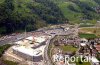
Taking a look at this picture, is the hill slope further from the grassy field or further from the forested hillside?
the grassy field

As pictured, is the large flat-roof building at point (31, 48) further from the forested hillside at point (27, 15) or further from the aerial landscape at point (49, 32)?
the forested hillside at point (27, 15)

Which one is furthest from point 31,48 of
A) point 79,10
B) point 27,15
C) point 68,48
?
point 79,10

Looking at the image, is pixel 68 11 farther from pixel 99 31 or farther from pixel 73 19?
pixel 99 31

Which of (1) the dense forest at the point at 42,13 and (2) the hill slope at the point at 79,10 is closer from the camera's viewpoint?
(1) the dense forest at the point at 42,13

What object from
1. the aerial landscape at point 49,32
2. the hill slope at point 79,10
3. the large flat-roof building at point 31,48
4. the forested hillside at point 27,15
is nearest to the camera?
the large flat-roof building at point 31,48

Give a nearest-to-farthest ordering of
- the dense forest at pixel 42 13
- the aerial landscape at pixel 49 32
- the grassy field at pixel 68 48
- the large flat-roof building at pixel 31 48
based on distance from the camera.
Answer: the large flat-roof building at pixel 31 48
the aerial landscape at pixel 49 32
the grassy field at pixel 68 48
the dense forest at pixel 42 13

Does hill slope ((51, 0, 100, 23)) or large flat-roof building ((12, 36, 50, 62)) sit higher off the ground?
large flat-roof building ((12, 36, 50, 62))

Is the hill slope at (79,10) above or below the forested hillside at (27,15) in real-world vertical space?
below

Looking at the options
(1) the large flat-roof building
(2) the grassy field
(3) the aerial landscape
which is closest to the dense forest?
(3) the aerial landscape

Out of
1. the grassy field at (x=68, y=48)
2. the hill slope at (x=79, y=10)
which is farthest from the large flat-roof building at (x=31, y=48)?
the hill slope at (x=79, y=10)
